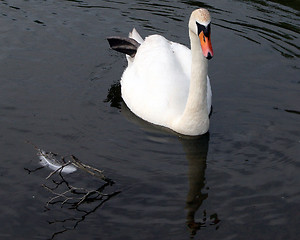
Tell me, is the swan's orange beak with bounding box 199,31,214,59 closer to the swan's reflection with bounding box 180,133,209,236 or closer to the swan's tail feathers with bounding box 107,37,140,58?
the swan's reflection with bounding box 180,133,209,236

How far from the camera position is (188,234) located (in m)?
6.85

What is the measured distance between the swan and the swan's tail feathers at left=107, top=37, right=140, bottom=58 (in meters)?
0.29

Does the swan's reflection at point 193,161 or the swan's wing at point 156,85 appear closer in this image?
the swan's reflection at point 193,161

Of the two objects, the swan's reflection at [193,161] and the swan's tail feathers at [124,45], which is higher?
the swan's tail feathers at [124,45]

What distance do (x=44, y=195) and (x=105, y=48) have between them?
4.66m

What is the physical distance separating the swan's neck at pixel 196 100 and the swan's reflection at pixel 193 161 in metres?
0.18

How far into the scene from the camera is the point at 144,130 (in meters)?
9.01

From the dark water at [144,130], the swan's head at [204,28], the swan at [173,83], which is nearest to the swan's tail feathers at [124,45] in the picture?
the swan at [173,83]

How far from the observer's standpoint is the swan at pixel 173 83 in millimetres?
8352

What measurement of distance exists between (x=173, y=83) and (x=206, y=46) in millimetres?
1468

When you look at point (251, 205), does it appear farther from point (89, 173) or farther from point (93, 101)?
point (93, 101)

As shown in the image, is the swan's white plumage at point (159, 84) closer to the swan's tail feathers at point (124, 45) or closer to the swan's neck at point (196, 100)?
the swan's neck at point (196, 100)

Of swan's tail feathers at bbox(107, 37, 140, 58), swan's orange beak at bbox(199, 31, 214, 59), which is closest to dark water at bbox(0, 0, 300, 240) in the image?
swan's tail feathers at bbox(107, 37, 140, 58)

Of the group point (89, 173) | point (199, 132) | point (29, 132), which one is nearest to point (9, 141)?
point (29, 132)
